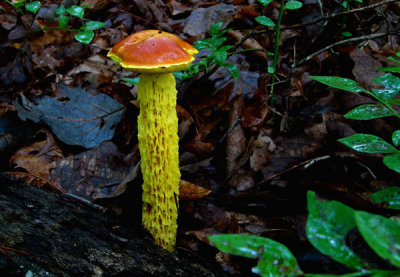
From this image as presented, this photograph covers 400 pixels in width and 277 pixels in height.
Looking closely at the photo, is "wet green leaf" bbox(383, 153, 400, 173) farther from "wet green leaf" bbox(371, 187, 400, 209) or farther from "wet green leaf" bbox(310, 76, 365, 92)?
"wet green leaf" bbox(310, 76, 365, 92)

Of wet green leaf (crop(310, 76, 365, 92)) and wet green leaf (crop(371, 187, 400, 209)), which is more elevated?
wet green leaf (crop(310, 76, 365, 92))

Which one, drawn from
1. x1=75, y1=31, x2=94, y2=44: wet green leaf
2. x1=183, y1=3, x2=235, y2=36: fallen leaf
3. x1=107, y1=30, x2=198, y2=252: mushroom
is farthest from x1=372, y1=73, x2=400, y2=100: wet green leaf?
x1=183, y1=3, x2=235, y2=36: fallen leaf

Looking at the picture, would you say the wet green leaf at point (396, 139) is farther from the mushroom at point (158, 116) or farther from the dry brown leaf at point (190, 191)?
the dry brown leaf at point (190, 191)

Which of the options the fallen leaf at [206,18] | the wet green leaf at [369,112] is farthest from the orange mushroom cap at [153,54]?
the fallen leaf at [206,18]

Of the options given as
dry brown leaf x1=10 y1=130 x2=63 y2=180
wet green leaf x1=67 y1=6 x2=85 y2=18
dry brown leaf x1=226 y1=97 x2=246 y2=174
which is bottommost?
dry brown leaf x1=10 y1=130 x2=63 y2=180

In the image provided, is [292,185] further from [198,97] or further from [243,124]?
[198,97]

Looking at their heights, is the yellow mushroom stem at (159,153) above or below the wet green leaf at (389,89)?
below

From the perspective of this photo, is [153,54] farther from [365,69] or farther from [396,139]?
[365,69]

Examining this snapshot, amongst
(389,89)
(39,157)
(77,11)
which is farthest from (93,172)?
(389,89)
